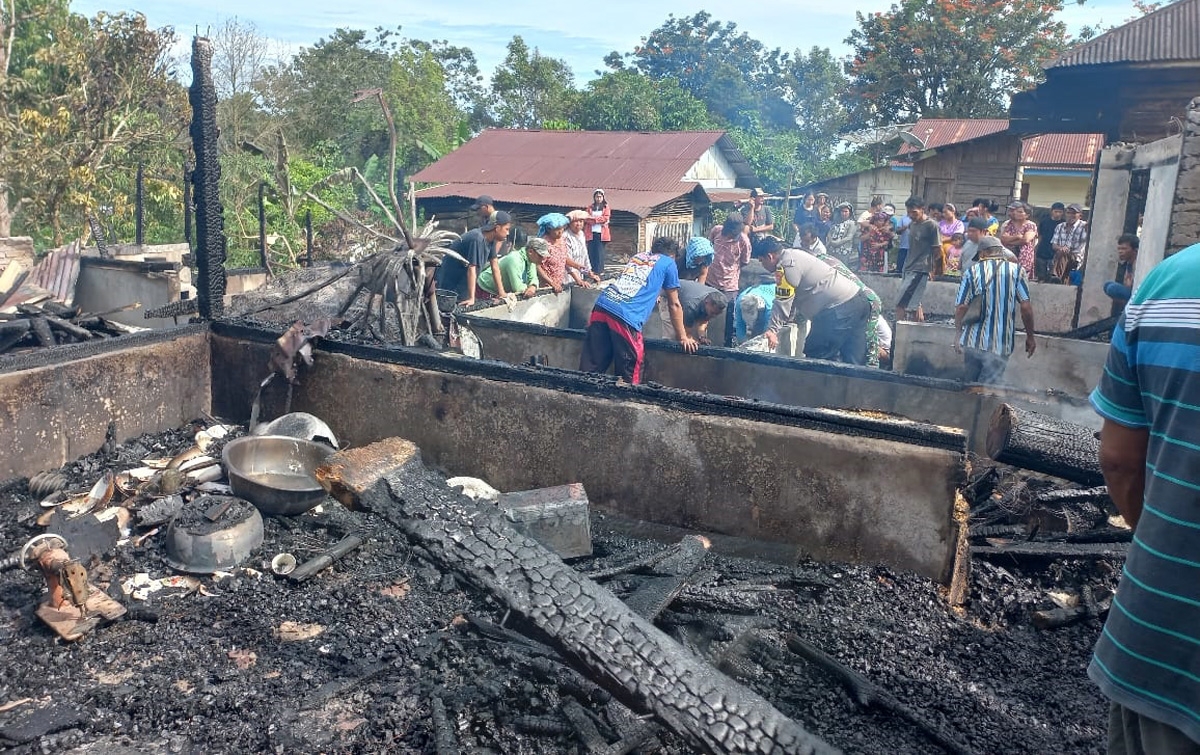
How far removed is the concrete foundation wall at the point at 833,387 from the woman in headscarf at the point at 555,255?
241cm

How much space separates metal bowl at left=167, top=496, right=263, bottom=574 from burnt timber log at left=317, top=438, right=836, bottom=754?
1.93 feet

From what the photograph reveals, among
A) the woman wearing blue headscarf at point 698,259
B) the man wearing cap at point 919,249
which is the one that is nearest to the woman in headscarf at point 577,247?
the woman wearing blue headscarf at point 698,259

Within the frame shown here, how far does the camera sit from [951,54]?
31.7 metres

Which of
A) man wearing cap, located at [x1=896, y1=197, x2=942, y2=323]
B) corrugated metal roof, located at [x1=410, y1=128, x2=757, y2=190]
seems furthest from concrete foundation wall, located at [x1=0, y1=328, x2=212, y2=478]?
corrugated metal roof, located at [x1=410, y1=128, x2=757, y2=190]

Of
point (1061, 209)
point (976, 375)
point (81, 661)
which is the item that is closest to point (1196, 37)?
point (1061, 209)

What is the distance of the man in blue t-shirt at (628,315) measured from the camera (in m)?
6.67

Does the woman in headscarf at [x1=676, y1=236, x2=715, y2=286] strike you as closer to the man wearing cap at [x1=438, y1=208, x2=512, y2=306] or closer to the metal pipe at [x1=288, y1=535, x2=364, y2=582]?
the man wearing cap at [x1=438, y1=208, x2=512, y2=306]

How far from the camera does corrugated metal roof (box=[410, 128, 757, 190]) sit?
20531 millimetres

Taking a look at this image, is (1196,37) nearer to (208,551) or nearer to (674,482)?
(674,482)

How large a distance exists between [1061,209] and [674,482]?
44.0 feet

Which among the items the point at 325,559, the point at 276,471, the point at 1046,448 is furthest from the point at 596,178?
the point at 325,559

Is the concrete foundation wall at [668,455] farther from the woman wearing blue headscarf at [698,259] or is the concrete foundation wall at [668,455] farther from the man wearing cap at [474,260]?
the woman wearing blue headscarf at [698,259]

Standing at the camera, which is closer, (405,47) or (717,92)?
(405,47)

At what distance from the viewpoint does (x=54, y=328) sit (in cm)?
681
